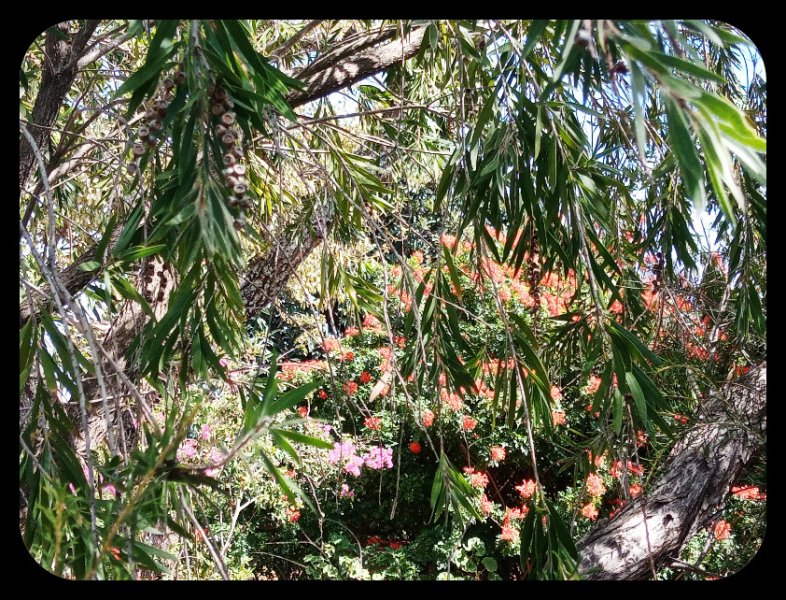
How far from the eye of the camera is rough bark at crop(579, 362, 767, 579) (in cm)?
159

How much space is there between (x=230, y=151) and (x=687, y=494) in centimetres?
137

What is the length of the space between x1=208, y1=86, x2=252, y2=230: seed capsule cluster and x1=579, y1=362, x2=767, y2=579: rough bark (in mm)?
1237

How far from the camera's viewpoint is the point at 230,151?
0.73 m

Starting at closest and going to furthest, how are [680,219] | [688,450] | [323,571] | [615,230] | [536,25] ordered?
1. [536,25]
2. [615,230]
3. [680,219]
4. [688,450]
5. [323,571]

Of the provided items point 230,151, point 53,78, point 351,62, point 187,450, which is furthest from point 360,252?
point 230,151

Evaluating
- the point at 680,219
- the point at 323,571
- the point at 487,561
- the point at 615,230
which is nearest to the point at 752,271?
the point at 680,219

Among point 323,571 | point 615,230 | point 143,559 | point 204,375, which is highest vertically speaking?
point 615,230

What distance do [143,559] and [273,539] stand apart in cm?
246

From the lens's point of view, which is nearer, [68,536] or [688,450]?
[68,536]

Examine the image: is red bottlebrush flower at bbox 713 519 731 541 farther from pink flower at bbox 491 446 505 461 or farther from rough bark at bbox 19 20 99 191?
rough bark at bbox 19 20 99 191

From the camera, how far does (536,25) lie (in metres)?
0.70

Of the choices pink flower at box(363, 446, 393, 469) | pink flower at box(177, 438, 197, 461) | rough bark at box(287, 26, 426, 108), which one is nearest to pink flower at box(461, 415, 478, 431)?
pink flower at box(363, 446, 393, 469)

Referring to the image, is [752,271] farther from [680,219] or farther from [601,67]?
[601,67]
